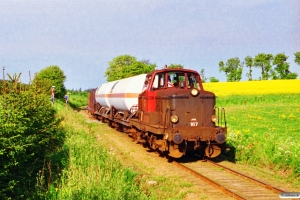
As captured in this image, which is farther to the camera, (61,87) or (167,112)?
(61,87)

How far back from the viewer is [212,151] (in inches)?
499

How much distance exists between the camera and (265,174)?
35.5 ft

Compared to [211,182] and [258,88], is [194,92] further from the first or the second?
[258,88]

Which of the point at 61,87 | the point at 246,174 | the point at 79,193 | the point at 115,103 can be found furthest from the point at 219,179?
the point at 61,87

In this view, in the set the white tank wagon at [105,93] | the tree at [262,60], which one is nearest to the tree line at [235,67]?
the tree at [262,60]

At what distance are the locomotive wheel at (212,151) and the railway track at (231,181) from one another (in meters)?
0.37

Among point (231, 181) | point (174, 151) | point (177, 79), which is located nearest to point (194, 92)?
point (177, 79)

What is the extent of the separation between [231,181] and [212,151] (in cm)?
288

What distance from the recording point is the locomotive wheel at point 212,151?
12562mm

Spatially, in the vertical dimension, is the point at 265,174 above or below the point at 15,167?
below

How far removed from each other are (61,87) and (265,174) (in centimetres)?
5534

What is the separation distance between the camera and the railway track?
8.51 meters

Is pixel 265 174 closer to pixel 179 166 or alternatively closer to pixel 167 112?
pixel 179 166

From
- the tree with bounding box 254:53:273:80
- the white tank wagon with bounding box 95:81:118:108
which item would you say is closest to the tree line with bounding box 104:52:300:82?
the tree with bounding box 254:53:273:80
